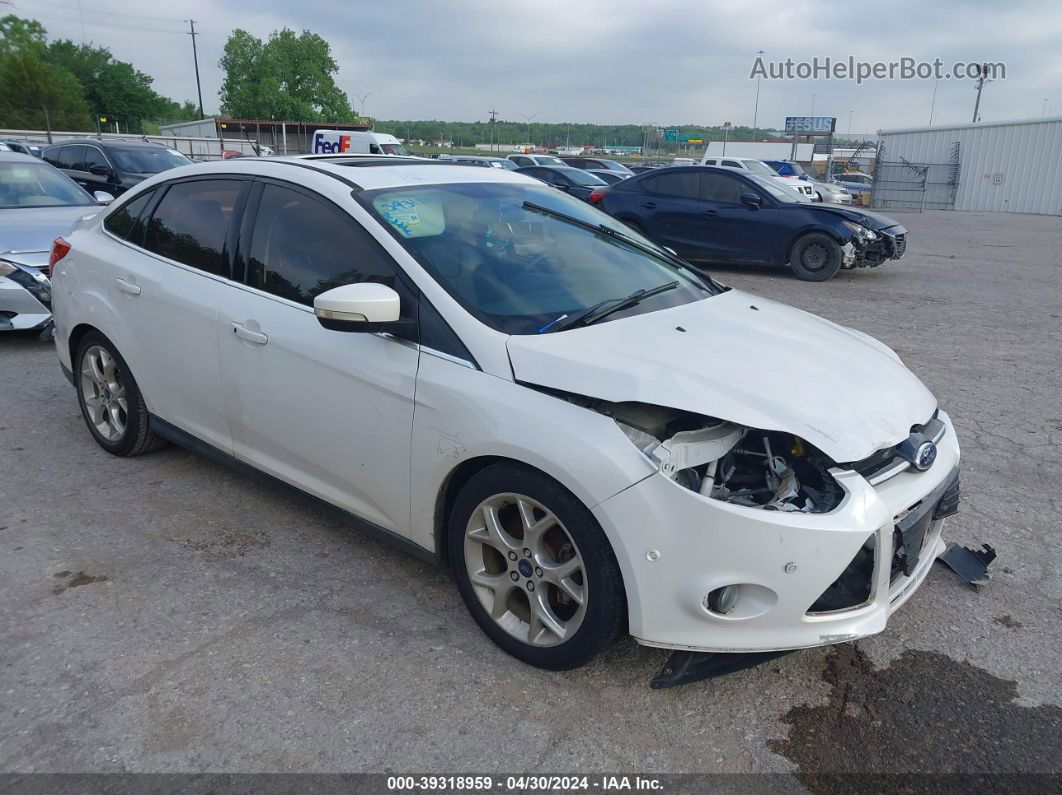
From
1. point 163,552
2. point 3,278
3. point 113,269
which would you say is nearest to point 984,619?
point 163,552

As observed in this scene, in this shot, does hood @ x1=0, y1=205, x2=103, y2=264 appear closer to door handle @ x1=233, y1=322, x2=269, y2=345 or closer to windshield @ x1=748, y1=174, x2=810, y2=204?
door handle @ x1=233, y1=322, x2=269, y2=345

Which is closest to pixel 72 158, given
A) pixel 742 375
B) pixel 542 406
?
pixel 542 406

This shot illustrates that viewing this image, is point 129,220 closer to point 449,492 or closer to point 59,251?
point 59,251

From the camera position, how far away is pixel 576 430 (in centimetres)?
255

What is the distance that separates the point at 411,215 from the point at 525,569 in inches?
59.8

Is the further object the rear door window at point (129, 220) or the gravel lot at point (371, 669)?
the rear door window at point (129, 220)

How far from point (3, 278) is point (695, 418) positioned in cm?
638

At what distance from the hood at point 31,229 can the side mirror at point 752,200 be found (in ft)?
28.1

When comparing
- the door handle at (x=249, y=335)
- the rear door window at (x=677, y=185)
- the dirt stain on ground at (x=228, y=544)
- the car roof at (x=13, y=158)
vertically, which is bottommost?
the dirt stain on ground at (x=228, y=544)

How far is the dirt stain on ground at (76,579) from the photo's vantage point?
3.33m

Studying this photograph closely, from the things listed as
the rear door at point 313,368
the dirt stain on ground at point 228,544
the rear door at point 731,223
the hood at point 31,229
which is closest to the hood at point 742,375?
the rear door at point 313,368

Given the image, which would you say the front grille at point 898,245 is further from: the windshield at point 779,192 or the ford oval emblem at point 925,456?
→ the ford oval emblem at point 925,456

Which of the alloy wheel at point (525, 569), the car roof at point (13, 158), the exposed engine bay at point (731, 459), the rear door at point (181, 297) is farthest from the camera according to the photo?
the car roof at point (13, 158)

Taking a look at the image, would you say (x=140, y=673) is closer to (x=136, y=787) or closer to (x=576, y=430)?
(x=136, y=787)
